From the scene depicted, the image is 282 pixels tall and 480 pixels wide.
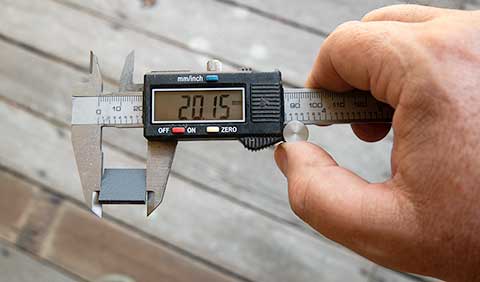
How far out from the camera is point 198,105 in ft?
3.26

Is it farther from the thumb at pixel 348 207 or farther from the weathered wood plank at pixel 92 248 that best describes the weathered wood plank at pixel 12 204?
the thumb at pixel 348 207

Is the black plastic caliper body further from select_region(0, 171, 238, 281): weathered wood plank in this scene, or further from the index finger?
select_region(0, 171, 238, 281): weathered wood plank

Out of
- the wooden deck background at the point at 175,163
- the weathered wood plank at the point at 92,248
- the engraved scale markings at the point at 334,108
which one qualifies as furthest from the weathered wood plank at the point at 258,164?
the engraved scale markings at the point at 334,108

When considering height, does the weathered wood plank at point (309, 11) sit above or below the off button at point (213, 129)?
above

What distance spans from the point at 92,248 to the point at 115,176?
0.64 meters

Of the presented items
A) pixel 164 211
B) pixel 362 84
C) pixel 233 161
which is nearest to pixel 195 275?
pixel 164 211

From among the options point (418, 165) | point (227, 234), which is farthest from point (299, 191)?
point (227, 234)

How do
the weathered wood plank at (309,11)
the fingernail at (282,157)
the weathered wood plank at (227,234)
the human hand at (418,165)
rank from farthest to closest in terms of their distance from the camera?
the weathered wood plank at (309,11)
the weathered wood plank at (227,234)
the fingernail at (282,157)
the human hand at (418,165)

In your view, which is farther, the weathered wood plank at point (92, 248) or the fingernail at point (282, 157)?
the weathered wood plank at point (92, 248)

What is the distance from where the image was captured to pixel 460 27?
830 millimetres

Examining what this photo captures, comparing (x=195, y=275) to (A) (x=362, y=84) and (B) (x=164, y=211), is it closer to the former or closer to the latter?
(B) (x=164, y=211)

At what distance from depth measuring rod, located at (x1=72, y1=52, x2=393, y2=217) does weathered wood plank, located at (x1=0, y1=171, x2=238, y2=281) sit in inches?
23.2

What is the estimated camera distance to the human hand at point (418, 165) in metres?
0.79

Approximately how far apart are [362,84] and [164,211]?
83cm
